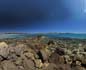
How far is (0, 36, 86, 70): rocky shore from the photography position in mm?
4672

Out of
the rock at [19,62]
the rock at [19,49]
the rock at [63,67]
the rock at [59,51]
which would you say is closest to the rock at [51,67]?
the rock at [63,67]

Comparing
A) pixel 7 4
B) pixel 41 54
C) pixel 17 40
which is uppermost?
pixel 7 4

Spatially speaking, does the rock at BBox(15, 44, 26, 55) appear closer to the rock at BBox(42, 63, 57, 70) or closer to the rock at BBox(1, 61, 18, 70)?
the rock at BBox(1, 61, 18, 70)

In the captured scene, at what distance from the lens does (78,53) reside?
15.5 ft

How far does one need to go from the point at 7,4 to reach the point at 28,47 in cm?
125

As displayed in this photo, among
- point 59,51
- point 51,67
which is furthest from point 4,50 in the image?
point 59,51

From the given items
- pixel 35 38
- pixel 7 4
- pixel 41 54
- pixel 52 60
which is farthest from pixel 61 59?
pixel 7 4

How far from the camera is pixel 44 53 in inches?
189

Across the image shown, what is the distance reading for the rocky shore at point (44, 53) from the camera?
4.67 m

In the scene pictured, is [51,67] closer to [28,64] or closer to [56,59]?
[56,59]

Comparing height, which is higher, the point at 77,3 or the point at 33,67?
the point at 77,3

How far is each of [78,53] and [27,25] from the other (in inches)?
59.5

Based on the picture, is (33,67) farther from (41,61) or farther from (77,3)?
(77,3)

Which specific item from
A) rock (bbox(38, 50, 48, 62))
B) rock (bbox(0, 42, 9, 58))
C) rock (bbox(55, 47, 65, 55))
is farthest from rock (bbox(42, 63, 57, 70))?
rock (bbox(0, 42, 9, 58))
